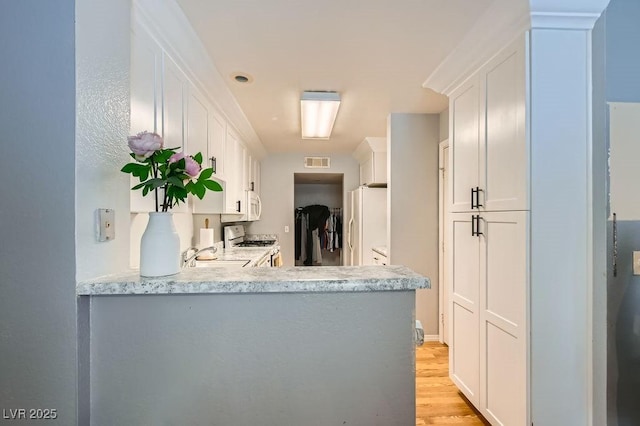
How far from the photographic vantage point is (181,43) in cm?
173

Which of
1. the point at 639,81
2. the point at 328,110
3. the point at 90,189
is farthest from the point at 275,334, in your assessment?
the point at 328,110

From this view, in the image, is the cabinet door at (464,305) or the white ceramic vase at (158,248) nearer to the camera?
the white ceramic vase at (158,248)

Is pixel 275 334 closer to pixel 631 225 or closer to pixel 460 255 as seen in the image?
pixel 460 255

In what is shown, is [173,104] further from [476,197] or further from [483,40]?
[476,197]

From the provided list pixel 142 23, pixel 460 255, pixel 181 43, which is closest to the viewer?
pixel 142 23

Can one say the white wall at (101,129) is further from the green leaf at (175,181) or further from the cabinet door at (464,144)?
the cabinet door at (464,144)

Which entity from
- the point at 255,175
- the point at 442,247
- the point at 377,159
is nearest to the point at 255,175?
the point at 255,175

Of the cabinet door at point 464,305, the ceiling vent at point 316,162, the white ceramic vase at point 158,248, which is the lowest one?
the cabinet door at point 464,305

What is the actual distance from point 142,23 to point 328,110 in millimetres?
1794

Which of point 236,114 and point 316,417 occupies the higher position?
point 236,114

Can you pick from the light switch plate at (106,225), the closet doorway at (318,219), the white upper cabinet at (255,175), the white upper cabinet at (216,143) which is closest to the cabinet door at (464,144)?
the white upper cabinet at (216,143)

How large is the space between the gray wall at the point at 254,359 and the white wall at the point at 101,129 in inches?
8.1

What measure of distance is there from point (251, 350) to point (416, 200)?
264cm

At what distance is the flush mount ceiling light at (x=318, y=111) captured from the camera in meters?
2.69
